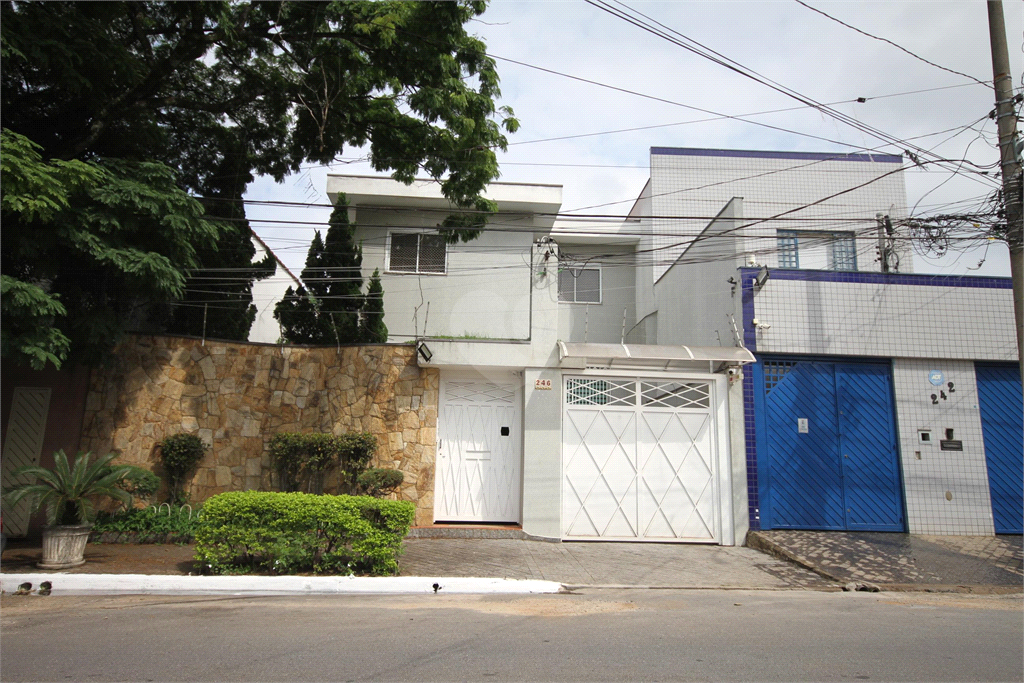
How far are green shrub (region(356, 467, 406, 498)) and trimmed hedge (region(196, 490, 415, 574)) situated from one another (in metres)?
2.21

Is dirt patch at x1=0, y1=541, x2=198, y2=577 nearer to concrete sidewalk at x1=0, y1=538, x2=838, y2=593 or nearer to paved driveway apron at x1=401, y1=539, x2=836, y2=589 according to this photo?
concrete sidewalk at x1=0, y1=538, x2=838, y2=593

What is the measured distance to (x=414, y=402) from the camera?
1127 centimetres

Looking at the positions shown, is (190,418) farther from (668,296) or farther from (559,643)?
(668,296)

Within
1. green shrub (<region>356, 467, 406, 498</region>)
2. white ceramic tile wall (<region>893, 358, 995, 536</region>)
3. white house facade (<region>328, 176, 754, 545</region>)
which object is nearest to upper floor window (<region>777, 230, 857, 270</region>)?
white ceramic tile wall (<region>893, 358, 995, 536</region>)

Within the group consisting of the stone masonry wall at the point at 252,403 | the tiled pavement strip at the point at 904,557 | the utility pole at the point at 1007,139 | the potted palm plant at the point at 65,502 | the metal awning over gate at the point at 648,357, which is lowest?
the tiled pavement strip at the point at 904,557

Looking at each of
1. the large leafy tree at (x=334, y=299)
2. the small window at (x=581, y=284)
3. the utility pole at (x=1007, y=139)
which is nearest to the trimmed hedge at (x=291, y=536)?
the large leafy tree at (x=334, y=299)

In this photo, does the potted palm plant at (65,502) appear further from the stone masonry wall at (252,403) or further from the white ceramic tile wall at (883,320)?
the white ceramic tile wall at (883,320)

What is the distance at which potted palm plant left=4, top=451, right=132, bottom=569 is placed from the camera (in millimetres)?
7969

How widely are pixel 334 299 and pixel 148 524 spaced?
5257 mm

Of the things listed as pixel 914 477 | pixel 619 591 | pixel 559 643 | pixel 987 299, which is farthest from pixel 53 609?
pixel 987 299

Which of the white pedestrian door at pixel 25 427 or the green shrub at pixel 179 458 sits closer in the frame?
the white pedestrian door at pixel 25 427

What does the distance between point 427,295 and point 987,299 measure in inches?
442

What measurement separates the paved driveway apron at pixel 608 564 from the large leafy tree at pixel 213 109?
5.33 meters

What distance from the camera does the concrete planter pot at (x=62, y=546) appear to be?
7.96m
